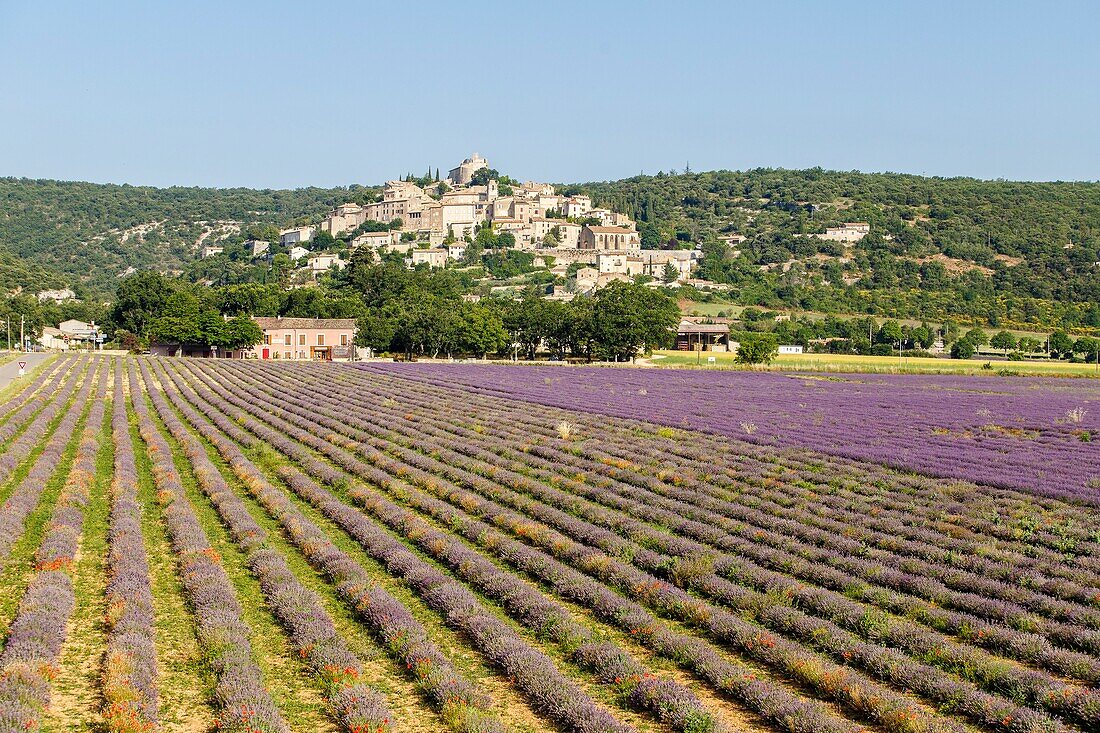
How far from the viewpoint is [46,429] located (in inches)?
1266

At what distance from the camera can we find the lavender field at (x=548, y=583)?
1042cm

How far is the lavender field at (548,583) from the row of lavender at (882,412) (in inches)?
12.7

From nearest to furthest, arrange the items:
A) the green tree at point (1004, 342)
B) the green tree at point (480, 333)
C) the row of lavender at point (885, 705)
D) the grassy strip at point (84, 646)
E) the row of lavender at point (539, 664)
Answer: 1. the row of lavender at point (885, 705)
2. the row of lavender at point (539, 664)
3. the grassy strip at point (84, 646)
4. the green tree at point (480, 333)
5. the green tree at point (1004, 342)

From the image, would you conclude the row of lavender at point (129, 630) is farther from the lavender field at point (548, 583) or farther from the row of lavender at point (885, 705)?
the row of lavender at point (885, 705)

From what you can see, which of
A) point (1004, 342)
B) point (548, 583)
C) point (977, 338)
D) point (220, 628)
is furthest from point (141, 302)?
point (220, 628)

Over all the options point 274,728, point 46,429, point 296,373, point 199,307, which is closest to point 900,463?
point 274,728

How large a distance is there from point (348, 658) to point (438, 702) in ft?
4.99

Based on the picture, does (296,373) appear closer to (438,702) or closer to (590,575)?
(590,575)

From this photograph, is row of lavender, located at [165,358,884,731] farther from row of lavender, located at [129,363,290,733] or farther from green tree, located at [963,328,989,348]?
green tree, located at [963,328,989,348]

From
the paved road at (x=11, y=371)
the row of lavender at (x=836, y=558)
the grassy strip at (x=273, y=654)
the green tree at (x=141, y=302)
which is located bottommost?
the grassy strip at (x=273, y=654)

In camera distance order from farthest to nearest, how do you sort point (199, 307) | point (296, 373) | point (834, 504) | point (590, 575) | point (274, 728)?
point (199, 307), point (296, 373), point (834, 504), point (590, 575), point (274, 728)

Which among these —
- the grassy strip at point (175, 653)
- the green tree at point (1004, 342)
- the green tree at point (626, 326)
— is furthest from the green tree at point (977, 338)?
the grassy strip at point (175, 653)

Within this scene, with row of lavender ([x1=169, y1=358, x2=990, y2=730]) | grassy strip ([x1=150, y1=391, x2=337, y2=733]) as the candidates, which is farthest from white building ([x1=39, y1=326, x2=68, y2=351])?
row of lavender ([x1=169, y1=358, x2=990, y2=730])

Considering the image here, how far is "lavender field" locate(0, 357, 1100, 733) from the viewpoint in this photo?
10422mm
